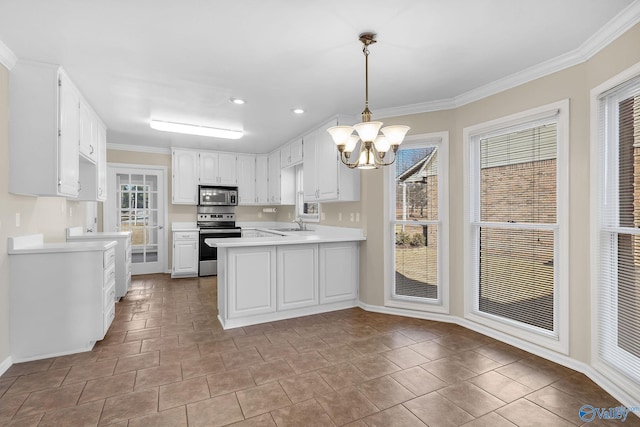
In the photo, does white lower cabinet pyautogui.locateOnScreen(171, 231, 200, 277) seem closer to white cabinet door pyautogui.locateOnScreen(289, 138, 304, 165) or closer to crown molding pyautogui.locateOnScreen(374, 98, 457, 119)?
white cabinet door pyautogui.locateOnScreen(289, 138, 304, 165)

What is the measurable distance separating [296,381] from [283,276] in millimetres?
1446

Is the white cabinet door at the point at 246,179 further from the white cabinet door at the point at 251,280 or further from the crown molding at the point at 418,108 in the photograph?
the crown molding at the point at 418,108

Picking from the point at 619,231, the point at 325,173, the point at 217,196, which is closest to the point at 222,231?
the point at 217,196

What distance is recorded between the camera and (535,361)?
8.82 ft

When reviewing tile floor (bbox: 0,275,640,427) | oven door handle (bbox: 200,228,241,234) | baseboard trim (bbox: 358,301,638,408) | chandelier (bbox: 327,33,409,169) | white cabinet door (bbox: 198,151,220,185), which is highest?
white cabinet door (bbox: 198,151,220,185)

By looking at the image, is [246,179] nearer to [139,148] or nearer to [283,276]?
[139,148]

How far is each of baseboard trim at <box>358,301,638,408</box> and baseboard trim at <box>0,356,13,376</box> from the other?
3.38 m

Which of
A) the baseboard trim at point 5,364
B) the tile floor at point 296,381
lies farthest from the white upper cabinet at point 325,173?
the baseboard trim at point 5,364

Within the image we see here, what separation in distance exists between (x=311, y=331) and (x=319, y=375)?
2.95 feet

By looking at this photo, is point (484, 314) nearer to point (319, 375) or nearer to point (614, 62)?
point (319, 375)

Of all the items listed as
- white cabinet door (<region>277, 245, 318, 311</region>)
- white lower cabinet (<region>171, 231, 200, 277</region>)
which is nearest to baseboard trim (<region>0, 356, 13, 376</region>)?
white cabinet door (<region>277, 245, 318, 311</region>)

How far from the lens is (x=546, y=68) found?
2693 millimetres

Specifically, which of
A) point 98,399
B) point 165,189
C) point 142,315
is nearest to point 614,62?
point 98,399

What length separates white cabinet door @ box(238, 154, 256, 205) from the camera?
21.3 ft
